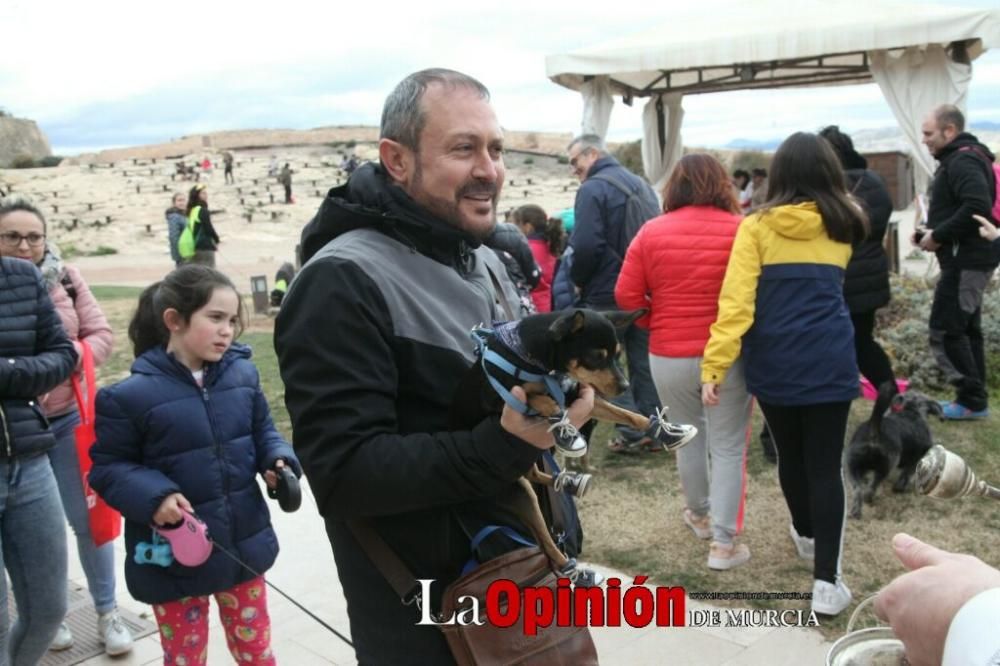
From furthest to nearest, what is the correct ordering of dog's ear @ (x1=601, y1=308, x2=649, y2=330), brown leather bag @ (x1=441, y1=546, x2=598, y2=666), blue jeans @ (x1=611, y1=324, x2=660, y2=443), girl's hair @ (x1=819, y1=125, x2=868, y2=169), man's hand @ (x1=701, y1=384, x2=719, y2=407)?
blue jeans @ (x1=611, y1=324, x2=660, y2=443), girl's hair @ (x1=819, y1=125, x2=868, y2=169), man's hand @ (x1=701, y1=384, x2=719, y2=407), dog's ear @ (x1=601, y1=308, x2=649, y2=330), brown leather bag @ (x1=441, y1=546, x2=598, y2=666)

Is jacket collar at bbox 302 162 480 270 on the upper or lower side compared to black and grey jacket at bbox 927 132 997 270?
upper

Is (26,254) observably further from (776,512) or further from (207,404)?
(776,512)

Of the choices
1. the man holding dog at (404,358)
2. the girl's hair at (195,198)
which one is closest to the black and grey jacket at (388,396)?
the man holding dog at (404,358)

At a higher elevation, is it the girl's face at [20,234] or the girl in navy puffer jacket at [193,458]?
the girl's face at [20,234]

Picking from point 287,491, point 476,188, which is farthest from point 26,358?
point 476,188

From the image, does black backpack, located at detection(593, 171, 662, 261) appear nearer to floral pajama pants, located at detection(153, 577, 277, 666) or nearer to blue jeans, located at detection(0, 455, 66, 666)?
floral pajama pants, located at detection(153, 577, 277, 666)

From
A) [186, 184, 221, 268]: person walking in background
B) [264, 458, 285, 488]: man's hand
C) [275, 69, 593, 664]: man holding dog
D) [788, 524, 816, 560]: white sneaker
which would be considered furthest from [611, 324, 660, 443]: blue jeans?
[186, 184, 221, 268]: person walking in background

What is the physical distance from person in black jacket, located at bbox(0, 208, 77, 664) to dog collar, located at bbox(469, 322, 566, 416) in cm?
223

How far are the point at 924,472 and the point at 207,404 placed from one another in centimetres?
243

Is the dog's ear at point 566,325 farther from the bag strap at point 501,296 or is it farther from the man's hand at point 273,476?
the man's hand at point 273,476

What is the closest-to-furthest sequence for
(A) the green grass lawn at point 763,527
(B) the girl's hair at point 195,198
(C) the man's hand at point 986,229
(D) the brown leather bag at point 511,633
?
1. (D) the brown leather bag at point 511,633
2. (A) the green grass lawn at point 763,527
3. (C) the man's hand at point 986,229
4. (B) the girl's hair at point 195,198

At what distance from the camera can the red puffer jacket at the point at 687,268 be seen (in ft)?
15.0

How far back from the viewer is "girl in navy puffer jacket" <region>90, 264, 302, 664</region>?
9.73 ft

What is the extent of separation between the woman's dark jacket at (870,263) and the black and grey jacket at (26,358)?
4750 millimetres
